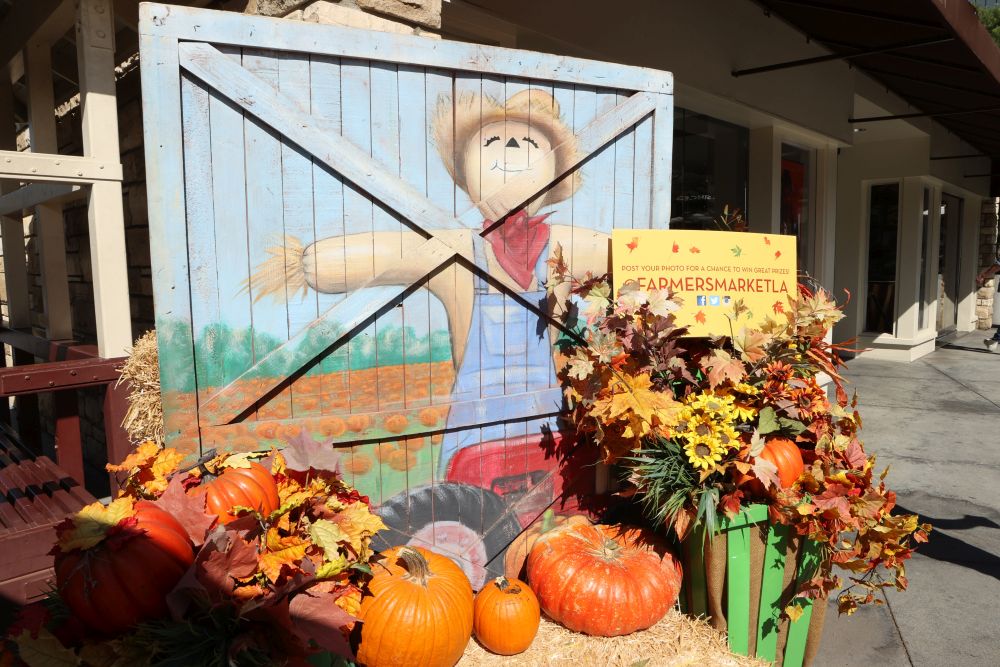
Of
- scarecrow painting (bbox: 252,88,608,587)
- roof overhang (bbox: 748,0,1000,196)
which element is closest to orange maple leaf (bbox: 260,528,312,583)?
scarecrow painting (bbox: 252,88,608,587)

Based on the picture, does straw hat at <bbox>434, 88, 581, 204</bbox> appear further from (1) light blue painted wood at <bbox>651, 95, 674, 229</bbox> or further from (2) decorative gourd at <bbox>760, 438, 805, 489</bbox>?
(2) decorative gourd at <bbox>760, 438, 805, 489</bbox>

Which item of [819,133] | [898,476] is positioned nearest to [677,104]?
[819,133]

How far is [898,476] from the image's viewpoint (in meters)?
4.96

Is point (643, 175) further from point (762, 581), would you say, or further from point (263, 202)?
point (762, 581)

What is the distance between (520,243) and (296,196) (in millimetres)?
881

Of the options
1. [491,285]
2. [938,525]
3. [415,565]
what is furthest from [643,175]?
[938,525]

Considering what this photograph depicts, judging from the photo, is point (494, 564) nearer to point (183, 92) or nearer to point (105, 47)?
point (183, 92)

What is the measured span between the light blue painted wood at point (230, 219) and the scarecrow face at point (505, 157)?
0.82 m

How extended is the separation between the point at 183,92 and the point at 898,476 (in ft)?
16.7

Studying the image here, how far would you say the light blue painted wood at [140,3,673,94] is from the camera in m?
2.13

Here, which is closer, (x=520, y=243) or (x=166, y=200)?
(x=166, y=200)

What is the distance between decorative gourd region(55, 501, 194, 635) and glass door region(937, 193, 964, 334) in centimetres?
1390

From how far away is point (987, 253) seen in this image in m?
14.9

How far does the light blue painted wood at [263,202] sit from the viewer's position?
225 centimetres
